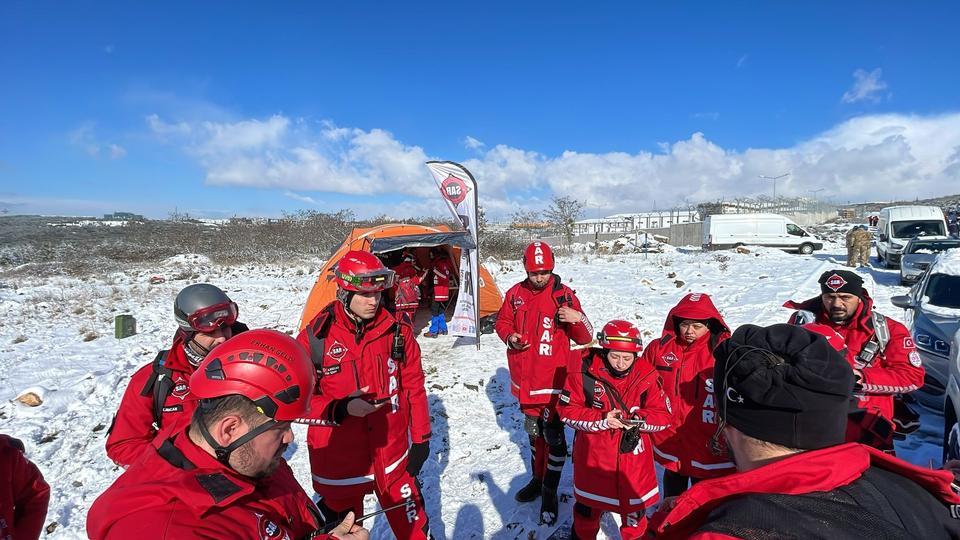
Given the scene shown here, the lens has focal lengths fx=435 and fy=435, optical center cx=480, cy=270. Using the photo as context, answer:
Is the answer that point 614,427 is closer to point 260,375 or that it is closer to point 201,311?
point 260,375

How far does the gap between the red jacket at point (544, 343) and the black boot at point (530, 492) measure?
70 cm

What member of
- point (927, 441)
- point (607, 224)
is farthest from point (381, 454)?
point (607, 224)

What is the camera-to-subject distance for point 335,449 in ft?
8.60

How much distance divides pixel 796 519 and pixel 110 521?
1588 mm

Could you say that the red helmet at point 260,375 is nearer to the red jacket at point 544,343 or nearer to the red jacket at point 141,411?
the red jacket at point 141,411

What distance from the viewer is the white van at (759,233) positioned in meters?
22.8

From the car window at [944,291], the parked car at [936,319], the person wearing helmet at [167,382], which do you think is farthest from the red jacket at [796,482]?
the car window at [944,291]

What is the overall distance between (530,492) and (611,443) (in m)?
1.32

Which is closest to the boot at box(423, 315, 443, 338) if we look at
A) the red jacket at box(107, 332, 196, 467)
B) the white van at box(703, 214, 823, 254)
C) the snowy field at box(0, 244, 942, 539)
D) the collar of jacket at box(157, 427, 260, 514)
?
the snowy field at box(0, 244, 942, 539)

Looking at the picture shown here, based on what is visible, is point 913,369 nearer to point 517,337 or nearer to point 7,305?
point 517,337

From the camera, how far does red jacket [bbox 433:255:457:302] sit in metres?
9.35

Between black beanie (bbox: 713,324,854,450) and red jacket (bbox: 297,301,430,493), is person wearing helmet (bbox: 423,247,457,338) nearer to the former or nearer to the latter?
red jacket (bbox: 297,301,430,493)

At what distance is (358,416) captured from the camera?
2529mm

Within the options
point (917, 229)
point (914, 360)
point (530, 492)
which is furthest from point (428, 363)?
point (917, 229)
